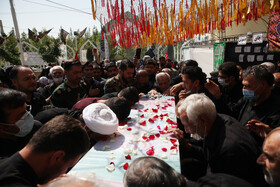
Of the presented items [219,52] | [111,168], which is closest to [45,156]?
[111,168]

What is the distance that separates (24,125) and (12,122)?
129 mm

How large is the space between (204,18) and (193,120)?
1.65 meters

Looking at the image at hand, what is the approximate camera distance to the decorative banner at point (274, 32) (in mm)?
6088

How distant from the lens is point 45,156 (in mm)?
1293

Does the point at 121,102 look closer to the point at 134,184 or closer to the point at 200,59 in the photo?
the point at 134,184

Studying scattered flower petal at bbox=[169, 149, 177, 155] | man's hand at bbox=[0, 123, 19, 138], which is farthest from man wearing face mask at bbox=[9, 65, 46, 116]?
scattered flower petal at bbox=[169, 149, 177, 155]

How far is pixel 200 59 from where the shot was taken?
47.2ft

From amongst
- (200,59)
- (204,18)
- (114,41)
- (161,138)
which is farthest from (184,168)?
(200,59)

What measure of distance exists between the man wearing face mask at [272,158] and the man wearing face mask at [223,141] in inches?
12.3

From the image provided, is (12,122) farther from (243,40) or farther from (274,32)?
(243,40)

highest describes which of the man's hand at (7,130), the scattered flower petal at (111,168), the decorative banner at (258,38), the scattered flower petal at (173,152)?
the decorative banner at (258,38)

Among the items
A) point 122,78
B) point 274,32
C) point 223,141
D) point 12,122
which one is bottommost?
point 223,141

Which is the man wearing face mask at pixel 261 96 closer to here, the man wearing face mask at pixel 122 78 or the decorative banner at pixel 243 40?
the man wearing face mask at pixel 122 78

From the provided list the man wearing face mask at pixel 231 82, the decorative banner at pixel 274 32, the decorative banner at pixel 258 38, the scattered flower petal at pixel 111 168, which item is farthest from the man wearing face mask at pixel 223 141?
the decorative banner at pixel 258 38
